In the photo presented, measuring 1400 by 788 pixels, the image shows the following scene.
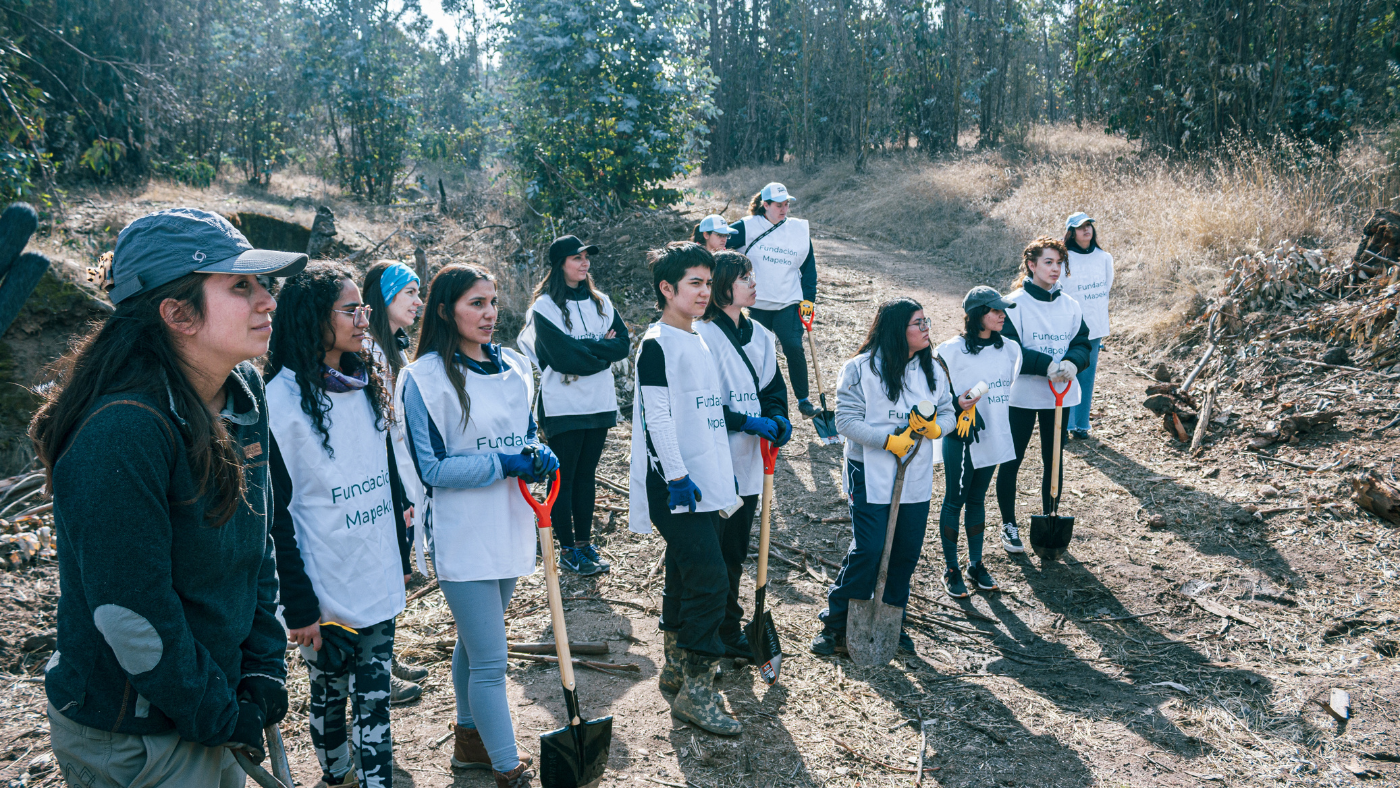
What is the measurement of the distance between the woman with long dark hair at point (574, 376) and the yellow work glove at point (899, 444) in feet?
6.31

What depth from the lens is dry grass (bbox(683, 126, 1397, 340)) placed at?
10.6m

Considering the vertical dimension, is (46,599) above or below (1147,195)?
below

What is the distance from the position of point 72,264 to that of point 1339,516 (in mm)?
10356

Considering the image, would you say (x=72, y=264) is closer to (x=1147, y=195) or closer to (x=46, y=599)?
(x=46, y=599)

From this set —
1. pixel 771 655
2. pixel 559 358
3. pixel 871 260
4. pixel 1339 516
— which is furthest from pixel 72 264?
pixel 871 260

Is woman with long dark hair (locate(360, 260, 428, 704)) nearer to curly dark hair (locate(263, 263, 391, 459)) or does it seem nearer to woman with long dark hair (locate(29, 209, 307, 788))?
curly dark hair (locate(263, 263, 391, 459))

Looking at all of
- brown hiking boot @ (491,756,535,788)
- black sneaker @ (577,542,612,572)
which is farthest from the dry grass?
brown hiking boot @ (491,756,535,788)

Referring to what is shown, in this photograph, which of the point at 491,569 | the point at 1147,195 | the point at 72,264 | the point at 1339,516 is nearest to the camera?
the point at 491,569

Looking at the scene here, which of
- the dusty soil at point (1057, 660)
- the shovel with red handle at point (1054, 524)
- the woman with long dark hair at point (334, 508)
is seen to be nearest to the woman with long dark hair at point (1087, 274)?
the dusty soil at point (1057, 660)

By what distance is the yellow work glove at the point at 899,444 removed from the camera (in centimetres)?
450

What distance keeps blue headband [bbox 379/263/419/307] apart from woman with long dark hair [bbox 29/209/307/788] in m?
1.95

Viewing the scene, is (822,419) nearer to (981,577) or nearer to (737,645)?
(981,577)

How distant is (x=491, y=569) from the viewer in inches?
126

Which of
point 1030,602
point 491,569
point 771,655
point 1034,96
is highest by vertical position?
point 1034,96
